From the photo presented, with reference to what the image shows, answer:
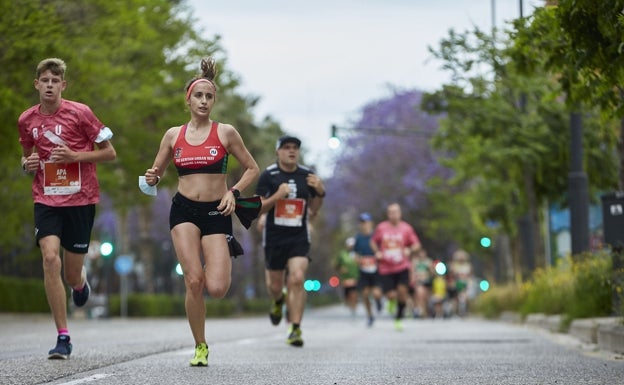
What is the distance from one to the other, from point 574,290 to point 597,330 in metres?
3.32

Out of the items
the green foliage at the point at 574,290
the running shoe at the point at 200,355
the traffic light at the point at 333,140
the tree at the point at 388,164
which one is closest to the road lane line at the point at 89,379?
the running shoe at the point at 200,355

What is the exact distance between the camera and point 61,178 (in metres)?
10.5

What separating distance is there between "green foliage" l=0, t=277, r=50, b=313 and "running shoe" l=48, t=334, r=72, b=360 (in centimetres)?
2096

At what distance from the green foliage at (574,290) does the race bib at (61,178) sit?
5296 millimetres

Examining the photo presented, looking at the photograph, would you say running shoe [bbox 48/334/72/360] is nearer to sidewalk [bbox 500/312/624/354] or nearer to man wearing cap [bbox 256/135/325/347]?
man wearing cap [bbox 256/135/325/347]

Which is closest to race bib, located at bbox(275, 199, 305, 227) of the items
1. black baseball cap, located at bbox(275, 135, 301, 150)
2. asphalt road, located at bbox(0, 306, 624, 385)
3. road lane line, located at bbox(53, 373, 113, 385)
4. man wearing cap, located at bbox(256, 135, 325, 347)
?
man wearing cap, located at bbox(256, 135, 325, 347)

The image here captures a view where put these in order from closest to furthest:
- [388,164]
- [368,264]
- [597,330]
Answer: [597,330] < [368,264] < [388,164]

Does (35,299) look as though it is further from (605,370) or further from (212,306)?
(605,370)

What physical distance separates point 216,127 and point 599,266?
7192 mm

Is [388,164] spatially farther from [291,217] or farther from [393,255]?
[291,217]

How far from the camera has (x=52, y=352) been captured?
34.2ft

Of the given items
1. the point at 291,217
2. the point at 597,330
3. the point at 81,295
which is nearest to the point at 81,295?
the point at 81,295

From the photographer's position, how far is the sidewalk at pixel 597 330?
12430 mm

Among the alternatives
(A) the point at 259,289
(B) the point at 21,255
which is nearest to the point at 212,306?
(B) the point at 21,255
